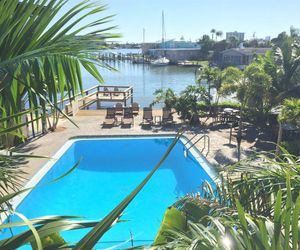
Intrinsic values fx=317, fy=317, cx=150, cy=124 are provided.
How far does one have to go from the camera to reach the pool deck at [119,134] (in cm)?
1195

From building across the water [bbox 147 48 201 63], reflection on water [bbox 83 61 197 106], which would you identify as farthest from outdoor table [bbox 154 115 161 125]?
building across the water [bbox 147 48 201 63]

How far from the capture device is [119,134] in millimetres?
15305

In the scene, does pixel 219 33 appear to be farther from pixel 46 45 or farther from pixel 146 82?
pixel 46 45

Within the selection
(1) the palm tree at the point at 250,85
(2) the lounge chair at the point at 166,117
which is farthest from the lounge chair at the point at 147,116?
(1) the palm tree at the point at 250,85

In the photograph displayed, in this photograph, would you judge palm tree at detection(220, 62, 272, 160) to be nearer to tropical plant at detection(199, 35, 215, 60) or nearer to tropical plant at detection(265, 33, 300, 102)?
tropical plant at detection(265, 33, 300, 102)

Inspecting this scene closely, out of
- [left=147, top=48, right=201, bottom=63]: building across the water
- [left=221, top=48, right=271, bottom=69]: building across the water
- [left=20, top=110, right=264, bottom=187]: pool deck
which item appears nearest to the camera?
[left=20, top=110, right=264, bottom=187]: pool deck

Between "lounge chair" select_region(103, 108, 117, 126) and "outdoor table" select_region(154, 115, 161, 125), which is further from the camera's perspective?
"outdoor table" select_region(154, 115, 161, 125)

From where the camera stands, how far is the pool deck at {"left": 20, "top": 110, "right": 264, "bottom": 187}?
39.2 feet

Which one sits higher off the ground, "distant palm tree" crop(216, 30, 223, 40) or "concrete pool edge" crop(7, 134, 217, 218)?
"distant palm tree" crop(216, 30, 223, 40)

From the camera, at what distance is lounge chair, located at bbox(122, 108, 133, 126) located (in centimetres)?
1686

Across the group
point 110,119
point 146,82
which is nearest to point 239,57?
point 146,82

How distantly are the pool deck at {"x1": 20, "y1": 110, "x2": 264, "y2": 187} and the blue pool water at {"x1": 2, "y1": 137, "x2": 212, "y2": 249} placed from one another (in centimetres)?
54

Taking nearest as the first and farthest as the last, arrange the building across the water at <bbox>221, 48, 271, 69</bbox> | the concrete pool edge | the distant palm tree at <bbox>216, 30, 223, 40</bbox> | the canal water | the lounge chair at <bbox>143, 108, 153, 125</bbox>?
the concrete pool edge, the lounge chair at <bbox>143, 108, 153, 125</bbox>, the canal water, the building across the water at <bbox>221, 48, 271, 69</bbox>, the distant palm tree at <bbox>216, 30, 223, 40</bbox>

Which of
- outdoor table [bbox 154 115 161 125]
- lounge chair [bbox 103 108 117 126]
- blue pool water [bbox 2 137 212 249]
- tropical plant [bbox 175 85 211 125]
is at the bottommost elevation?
blue pool water [bbox 2 137 212 249]
